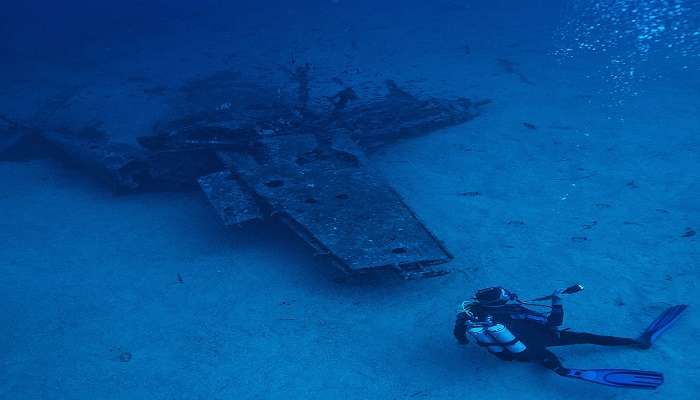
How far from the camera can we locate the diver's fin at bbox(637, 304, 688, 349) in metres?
4.11

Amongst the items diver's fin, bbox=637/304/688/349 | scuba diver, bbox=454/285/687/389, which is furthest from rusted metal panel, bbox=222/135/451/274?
diver's fin, bbox=637/304/688/349

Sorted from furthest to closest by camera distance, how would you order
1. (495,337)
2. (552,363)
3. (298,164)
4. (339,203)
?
Answer: 1. (298,164)
2. (339,203)
3. (552,363)
4. (495,337)

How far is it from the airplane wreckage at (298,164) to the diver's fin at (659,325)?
6.62 ft

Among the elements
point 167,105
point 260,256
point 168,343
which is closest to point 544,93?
point 260,256

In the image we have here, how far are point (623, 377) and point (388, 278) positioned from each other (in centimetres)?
243

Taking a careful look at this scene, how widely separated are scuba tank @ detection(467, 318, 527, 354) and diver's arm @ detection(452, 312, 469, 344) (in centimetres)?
27

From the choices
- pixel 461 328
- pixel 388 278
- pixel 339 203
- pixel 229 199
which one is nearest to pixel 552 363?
pixel 461 328

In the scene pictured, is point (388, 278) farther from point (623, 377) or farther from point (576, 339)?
point (623, 377)

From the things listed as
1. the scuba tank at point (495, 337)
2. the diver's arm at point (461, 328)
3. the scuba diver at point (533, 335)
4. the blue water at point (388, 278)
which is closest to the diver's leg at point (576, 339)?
the scuba diver at point (533, 335)

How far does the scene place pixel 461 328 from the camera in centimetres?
399

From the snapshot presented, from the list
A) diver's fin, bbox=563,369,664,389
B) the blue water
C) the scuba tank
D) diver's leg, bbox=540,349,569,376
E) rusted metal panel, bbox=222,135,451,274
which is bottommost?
the blue water

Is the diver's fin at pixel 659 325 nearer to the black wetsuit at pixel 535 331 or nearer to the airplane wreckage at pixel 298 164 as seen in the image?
→ the black wetsuit at pixel 535 331

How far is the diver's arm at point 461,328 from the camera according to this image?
3963 mm

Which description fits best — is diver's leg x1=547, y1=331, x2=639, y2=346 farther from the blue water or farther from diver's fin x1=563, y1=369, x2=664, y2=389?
diver's fin x1=563, y1=369, x2=664, y2=389
